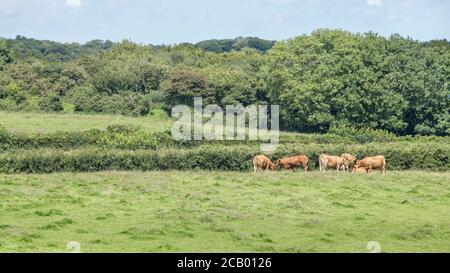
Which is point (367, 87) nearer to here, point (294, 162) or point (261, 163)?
point (294, 162)

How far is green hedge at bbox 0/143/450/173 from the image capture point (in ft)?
116

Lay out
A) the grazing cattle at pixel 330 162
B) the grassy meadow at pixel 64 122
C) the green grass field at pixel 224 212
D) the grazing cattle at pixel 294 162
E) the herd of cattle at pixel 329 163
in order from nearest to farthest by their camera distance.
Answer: the green grass field at pixel 224 212 < the herd of cattle at pixel 329 163 < the grazing cattle at pixel 330 162 < the grazing cattle at pixel 294 162 < the grassy meadow at pixel 64 122

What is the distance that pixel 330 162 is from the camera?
36344 millimetres

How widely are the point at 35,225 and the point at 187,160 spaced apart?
1545 centimetres

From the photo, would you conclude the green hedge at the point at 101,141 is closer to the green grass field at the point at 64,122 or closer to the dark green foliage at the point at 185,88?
the green grass field at the point at 64,122

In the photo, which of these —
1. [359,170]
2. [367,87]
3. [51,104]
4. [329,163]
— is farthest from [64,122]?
[359,170]

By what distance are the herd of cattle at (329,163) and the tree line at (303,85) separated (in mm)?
25468

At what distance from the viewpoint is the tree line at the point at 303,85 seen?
62.6 metres

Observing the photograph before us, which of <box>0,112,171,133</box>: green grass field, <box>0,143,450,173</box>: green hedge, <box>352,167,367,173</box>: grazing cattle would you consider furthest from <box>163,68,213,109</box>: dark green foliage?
<box>352,167,367,173</box>: grazing cattle

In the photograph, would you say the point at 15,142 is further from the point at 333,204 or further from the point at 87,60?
the point at 87,60

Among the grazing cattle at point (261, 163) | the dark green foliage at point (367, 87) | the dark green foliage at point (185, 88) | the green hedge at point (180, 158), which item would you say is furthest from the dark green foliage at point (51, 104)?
the grazing cattle at point (261, 163)

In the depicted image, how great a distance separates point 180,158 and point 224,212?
1315 centimetres

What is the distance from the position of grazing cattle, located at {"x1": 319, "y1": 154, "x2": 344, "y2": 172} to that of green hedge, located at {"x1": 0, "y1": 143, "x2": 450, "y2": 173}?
1.11 m

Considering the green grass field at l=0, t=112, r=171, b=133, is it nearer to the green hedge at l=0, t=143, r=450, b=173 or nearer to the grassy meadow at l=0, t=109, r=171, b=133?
the grassy meadow at l=0, t=109, r=171, b=133
